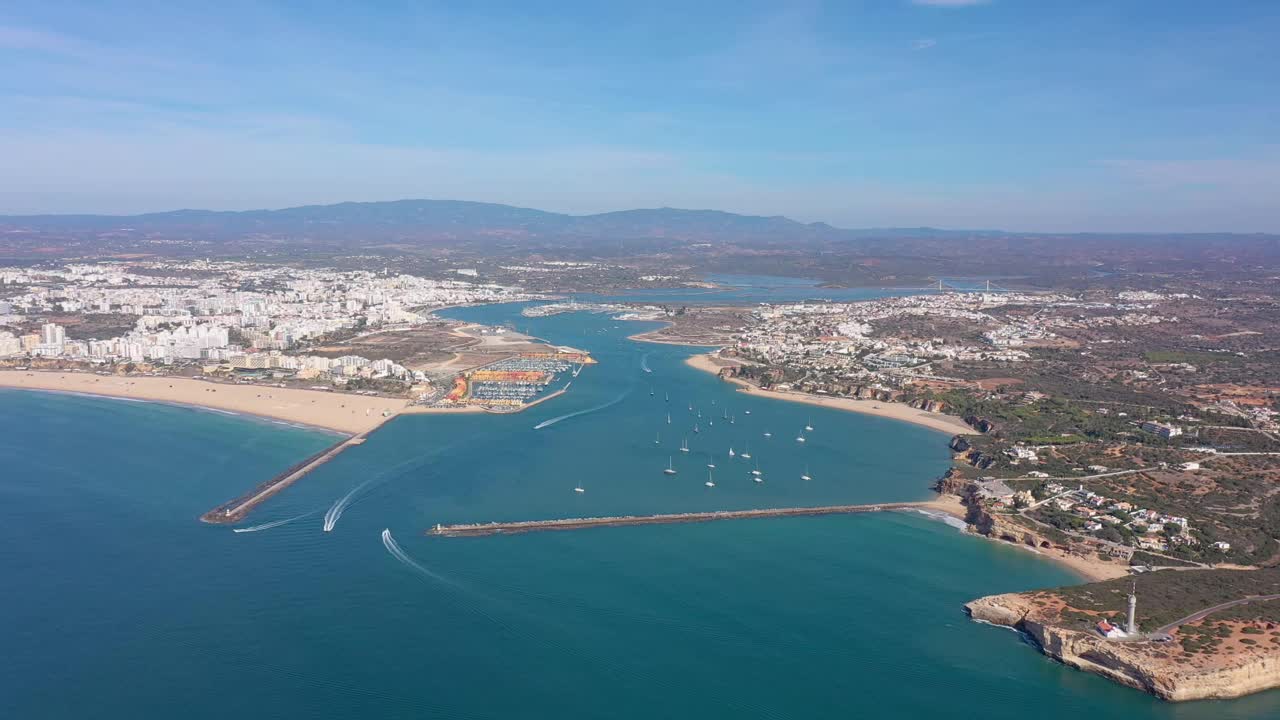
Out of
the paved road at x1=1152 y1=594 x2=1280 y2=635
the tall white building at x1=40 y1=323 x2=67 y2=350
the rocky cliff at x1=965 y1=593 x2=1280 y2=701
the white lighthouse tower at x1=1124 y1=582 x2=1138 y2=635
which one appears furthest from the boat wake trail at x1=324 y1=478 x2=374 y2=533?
the tall white building at x1=40 y1=323 x2=67 y2=350

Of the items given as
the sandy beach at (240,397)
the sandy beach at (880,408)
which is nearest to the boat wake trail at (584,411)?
the sandy beach at (240,397)

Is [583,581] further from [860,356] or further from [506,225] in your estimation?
[506,225]

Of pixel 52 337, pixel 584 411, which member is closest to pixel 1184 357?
pixel 584 411

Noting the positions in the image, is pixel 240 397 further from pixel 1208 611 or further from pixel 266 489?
pixel 1208 611

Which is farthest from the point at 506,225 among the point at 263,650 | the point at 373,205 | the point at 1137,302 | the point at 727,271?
the point at 263,650

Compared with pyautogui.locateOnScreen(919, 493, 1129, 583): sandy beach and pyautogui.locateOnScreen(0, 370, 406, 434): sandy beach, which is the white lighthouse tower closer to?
pyautogui.locateOnScreen(919, 493, 1129, 583): sandy beach
